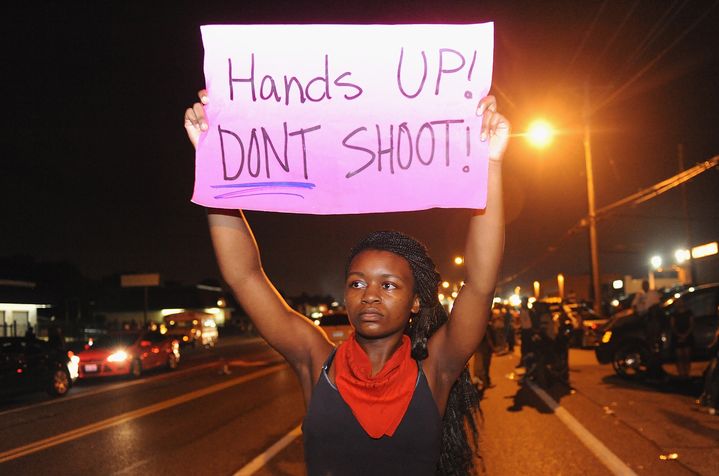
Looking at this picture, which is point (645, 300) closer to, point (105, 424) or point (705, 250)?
point (105, 424)

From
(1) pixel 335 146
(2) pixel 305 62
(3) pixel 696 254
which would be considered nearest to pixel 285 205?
(1) pixel 335 146

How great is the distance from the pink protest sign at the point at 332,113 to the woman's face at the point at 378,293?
19 cm

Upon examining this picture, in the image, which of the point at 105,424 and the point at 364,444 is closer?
the point at 364,444

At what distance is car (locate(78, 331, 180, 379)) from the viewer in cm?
2105

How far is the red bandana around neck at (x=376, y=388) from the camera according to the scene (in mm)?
2314

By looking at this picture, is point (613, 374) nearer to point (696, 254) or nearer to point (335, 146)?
point (335, 146)

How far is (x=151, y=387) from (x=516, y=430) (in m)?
11.0

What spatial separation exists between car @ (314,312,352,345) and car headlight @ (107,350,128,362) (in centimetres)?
614

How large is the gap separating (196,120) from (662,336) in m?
13.8

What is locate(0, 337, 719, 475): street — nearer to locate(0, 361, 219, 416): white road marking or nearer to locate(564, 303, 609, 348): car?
locate(0, 361, 219, 416): white road marking

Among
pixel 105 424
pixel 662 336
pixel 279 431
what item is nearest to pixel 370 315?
pixel 279 431

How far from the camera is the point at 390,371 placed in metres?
2.42

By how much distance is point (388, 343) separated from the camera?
2.51m

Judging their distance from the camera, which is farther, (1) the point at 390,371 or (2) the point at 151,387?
(2) the point at 151,387
